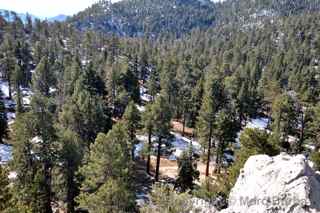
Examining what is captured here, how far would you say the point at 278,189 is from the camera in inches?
594

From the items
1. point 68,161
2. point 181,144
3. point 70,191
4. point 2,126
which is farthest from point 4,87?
point 68,161

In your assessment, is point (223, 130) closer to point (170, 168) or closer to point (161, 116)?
point (161, 116)

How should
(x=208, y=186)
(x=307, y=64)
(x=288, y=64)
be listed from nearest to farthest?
1. (x=208, y=186)
2. (x=288, y=64)
3. (x=307, y=64)

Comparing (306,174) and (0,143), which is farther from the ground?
(306,174)

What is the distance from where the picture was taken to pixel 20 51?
9112cm

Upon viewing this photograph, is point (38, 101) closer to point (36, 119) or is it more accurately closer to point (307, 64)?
point (36, 119)

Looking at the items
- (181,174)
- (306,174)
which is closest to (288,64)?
(181,174)

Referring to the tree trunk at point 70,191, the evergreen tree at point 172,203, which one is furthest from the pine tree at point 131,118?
the evergreen tree at point 172,203

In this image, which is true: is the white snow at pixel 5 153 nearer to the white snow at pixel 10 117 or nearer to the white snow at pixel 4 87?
the white snow at pixel 10 117

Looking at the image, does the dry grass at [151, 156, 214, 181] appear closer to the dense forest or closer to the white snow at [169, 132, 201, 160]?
the dense forest

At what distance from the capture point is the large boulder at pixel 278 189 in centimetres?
1451

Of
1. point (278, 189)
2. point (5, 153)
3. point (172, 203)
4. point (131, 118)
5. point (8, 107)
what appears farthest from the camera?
point (8, 107)

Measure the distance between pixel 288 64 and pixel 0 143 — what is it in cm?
9699

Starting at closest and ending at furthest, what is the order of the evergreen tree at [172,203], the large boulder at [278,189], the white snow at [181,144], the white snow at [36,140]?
the large boulder at [278,189] < the evergreen tree at [172,203] < the white snow at [36,140] < the white snow at [181,144]
